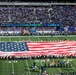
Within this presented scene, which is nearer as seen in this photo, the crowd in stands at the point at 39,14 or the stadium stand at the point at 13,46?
the stadium stand at the point at 13,46

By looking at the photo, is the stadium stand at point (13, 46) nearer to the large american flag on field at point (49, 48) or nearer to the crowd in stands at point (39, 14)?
the large american flag on field at point (49, 48)

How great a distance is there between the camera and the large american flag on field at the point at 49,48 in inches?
1839

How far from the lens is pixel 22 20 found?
6825 centimetres

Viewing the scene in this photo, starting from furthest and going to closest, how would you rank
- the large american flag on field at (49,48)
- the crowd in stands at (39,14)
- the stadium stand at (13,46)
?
the crowd in stands at (39,14), the stadium stand at (13,46), the large american flag on field at (49,48)

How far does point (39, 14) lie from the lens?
7188 centimetres

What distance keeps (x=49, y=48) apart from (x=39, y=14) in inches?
893

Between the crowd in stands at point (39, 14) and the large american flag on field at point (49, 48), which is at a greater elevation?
the crowd in stands at point (39, 14)

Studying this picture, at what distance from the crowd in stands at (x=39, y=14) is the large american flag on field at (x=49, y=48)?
49.3 ft

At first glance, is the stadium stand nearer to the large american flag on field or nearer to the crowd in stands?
the large american flag on field

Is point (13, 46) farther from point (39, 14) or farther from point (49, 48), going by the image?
point (39, 14)

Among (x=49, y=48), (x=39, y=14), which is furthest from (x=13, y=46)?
(x=39, y=14)

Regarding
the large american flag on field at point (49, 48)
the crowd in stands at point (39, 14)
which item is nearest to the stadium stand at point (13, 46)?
the large american flag on field at point (49, 48)

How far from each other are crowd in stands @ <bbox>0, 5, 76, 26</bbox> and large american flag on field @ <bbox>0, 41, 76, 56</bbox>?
15.0 meters

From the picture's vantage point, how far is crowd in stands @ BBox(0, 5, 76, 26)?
68.8 metres
